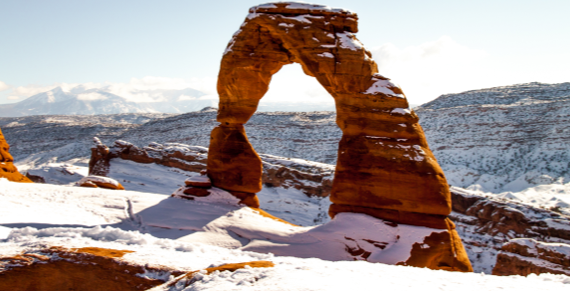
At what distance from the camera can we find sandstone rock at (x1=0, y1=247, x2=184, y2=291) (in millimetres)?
5191

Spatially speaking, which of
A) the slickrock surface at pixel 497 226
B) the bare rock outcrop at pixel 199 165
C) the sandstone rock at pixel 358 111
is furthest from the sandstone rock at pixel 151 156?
the slickrock surface at pixel 497 226

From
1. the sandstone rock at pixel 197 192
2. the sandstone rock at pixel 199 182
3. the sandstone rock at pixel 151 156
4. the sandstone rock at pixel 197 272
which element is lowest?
the sandstone rock at pixel 151 156

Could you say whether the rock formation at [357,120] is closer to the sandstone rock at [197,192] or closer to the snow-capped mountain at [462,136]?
the sandstone rock at [197,192]

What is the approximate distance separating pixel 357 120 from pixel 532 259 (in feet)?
24.4

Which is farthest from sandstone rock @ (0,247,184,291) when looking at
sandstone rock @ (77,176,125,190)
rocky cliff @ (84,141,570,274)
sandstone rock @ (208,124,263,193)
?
rocky cliff @ (84,141,570,274)

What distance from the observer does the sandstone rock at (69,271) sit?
5.19m

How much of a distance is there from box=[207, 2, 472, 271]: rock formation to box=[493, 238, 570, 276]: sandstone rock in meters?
3.56

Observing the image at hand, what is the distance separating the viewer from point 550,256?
427 inches

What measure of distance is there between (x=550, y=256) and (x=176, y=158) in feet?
63.8

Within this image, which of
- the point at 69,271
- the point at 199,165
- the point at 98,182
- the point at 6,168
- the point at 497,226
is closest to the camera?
the point at 69,271

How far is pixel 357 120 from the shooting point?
9812mm

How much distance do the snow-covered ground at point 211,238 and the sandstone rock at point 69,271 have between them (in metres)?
0.24

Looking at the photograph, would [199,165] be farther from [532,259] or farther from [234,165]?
[532,259]

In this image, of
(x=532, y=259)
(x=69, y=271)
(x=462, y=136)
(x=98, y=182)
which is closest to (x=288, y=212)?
(x=98, y=182)
